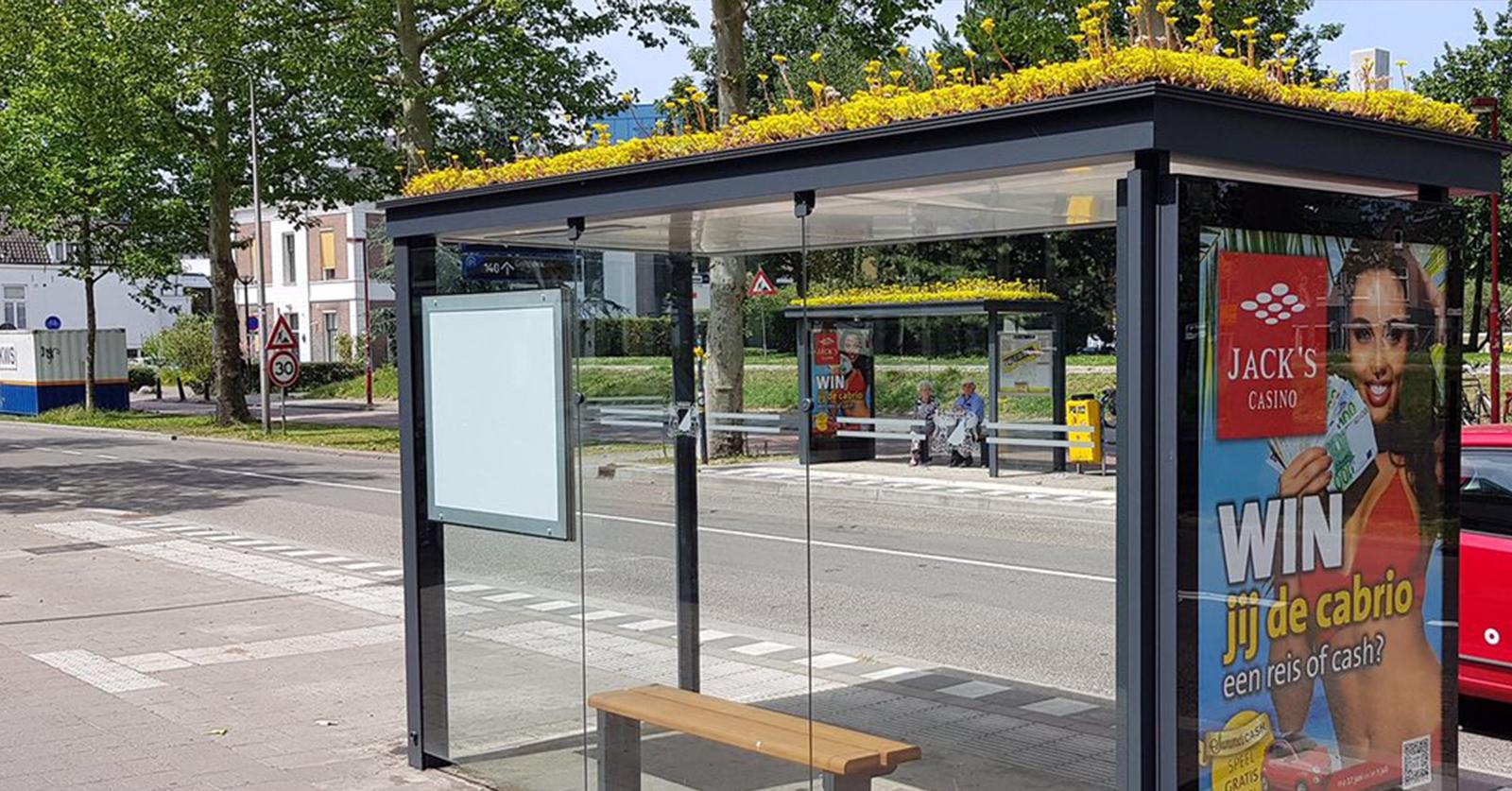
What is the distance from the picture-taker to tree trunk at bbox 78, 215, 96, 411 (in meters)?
36.6

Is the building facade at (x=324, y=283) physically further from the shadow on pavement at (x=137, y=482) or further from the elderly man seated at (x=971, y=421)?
the elderly man seated at (x=971, y=421)

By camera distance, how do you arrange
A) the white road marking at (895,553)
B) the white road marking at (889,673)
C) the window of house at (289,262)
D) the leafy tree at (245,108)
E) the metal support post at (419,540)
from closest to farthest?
the white road marking at (895,553) → the metal support post at (419,540) → the white road marking at (889,673) → the leafy tree at (245,108) → the window of house at (289,262)

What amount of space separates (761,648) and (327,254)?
5975 cm

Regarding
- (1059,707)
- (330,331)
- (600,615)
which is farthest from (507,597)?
(330,331)

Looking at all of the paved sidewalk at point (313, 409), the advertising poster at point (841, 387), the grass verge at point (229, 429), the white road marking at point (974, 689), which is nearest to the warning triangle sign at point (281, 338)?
the grass verge at point (229, 429)

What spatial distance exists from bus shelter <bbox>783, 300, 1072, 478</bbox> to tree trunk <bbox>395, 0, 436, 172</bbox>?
20.3m

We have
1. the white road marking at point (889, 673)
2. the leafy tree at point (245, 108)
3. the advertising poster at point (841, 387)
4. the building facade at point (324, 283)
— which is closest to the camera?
the advertising poster at point (841, 387)

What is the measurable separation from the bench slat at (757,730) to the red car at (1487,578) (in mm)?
3074

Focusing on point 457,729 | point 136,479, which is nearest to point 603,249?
point 457,729

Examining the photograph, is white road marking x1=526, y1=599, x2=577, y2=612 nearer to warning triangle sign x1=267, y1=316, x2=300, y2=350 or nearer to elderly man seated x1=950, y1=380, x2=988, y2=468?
elderly man seated x1=950, y1=380, x2=988, y2=468

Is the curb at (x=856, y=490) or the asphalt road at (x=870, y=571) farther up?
the curb at (x=856, y=490)

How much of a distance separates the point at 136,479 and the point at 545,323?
19103 mm

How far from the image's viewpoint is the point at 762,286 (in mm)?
6156

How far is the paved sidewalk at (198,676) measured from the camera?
6.66 m
